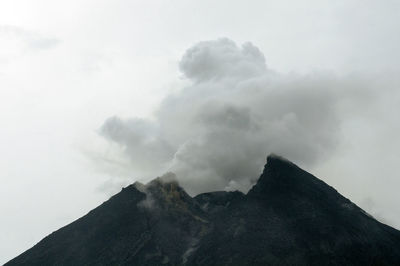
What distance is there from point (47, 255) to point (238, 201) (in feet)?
235

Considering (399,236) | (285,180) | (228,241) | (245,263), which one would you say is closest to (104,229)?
(228,241)

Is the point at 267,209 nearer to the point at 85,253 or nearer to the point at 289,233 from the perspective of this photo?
the point at 289,233

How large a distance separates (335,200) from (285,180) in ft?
68.5

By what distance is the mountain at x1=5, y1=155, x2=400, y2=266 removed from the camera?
141m

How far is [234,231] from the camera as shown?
159m

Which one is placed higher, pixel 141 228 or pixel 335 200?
pixel 141 228

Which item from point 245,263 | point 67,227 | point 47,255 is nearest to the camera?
point 245,263

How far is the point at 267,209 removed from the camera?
169375 mm

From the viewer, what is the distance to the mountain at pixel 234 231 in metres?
141

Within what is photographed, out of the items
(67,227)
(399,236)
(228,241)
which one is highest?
(67,227)

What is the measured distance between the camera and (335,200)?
169750 mm

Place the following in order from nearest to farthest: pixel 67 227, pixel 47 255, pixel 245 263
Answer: pixel 245 263
pixel 47 255
pixel 67 227

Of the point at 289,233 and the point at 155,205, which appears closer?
the point at 289,233

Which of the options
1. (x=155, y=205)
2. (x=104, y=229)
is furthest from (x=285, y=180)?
(x=104, y=229)
